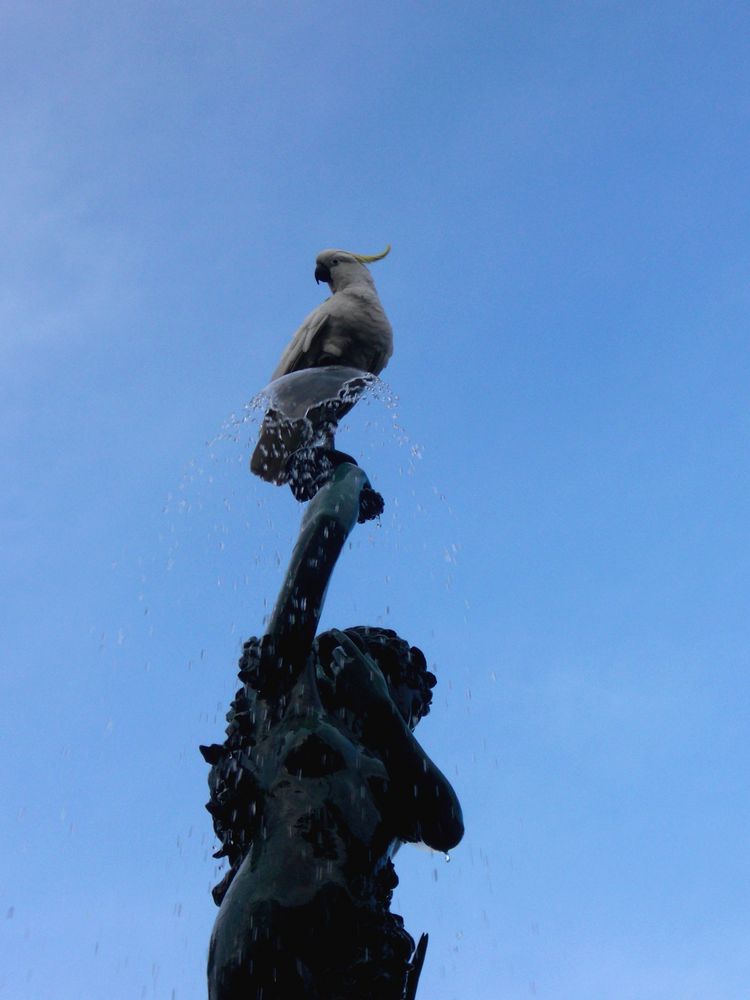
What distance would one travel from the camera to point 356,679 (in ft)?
23.0

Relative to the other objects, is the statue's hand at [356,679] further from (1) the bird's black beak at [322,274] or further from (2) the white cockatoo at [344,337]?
(1) the bird's black beak at [322,274]

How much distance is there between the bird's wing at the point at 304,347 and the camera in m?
9.06

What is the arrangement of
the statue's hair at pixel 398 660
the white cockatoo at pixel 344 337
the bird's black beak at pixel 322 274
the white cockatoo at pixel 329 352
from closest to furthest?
the statue's hair at pixel 398 660 → the white cockatoo at pixel 329 352 → the white cockatoo at pixel 344 337 → the bird's black beak at pixel 322 274

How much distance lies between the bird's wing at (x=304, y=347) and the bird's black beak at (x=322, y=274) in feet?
2.37

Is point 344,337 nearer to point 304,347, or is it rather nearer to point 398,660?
point 304,347

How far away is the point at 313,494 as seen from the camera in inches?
323

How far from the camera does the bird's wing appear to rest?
906cm

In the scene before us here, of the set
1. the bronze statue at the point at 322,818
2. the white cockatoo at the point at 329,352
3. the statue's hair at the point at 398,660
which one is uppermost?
the white cockatoo at the point at 329,352

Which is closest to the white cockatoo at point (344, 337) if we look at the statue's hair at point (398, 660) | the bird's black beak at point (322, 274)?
the bird's black beak at point (322, 274)

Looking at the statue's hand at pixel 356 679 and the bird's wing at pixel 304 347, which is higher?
the bird's wing at pixel 304 347

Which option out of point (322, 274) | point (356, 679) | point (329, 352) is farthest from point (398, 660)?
point (322, 274)

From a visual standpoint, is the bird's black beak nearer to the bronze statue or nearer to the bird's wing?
the bird's wing

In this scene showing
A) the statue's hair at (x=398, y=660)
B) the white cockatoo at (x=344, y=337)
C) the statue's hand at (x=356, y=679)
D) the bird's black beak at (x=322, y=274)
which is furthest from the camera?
the bird's black beak at (x=322, y=274)

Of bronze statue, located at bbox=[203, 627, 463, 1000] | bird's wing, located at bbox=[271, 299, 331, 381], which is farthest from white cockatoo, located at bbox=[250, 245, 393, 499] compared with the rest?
bronze statue, located at bbox=[203, 627, 463, 1000]
